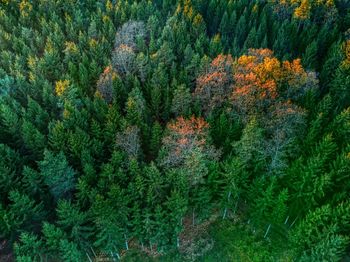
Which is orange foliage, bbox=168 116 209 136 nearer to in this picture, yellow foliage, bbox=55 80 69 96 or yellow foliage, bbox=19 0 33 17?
yellow foliage, bbox=55 80 69 96

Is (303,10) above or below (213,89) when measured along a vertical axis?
above

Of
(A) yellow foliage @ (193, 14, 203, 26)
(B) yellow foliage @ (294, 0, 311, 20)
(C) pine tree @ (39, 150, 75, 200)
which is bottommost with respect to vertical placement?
(C) pine tree @ (39, 150, 75, 200)

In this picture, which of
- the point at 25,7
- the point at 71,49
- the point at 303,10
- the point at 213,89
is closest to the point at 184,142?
the point at 213,89

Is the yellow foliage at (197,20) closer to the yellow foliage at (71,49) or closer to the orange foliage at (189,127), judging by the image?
the yellow foliage at (71,49)

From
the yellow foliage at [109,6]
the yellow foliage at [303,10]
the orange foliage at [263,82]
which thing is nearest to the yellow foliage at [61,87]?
the orange foliage at [263,82]

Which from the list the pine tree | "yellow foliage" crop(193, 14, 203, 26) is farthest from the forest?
"yellow foliage" crop(193, 14, 203, 26)

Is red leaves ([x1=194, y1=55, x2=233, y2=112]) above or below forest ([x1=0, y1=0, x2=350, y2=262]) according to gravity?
above

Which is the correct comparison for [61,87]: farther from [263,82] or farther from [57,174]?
[263,82]

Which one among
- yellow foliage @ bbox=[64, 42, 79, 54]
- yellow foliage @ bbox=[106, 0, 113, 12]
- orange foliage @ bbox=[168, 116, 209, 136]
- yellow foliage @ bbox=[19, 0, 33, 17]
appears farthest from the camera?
yellow foliage @ bbox=[106, 0, 113, 12]

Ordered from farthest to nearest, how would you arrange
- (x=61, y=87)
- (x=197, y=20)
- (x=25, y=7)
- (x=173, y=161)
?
1. (x=25, y=7)
2. (x=197, y=20)
3. (x=61, y=87)
4. (x=173, y=161)
